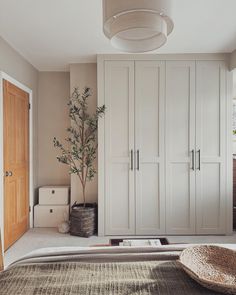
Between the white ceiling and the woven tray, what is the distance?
206 centimetres

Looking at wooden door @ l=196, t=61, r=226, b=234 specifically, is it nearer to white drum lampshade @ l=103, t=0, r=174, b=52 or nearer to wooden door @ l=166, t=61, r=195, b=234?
wooden door @ l=166, t=61, r=195, b=234

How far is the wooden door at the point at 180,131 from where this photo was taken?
11.9 feet

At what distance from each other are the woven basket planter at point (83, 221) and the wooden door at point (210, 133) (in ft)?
4.93

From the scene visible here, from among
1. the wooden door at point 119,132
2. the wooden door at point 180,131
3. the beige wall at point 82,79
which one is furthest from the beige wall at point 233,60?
the beige wall at point 82,79

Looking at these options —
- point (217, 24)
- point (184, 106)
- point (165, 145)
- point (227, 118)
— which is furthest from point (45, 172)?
point (217, 24)

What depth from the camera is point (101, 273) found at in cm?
117

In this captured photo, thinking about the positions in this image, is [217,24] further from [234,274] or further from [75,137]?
[234,274]

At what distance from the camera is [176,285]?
1.07 m

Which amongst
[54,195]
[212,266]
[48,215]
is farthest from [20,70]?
[212,266]

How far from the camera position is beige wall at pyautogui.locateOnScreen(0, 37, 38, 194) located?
121 inches

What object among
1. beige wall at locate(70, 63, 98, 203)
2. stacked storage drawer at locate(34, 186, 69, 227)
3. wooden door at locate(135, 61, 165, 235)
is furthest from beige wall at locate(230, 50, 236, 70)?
stacked storage drawer at locate(34, 186, 69, 227)

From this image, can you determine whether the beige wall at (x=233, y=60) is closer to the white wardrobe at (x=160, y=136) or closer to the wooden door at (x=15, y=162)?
the white wardrobe at (x=160, y=136)

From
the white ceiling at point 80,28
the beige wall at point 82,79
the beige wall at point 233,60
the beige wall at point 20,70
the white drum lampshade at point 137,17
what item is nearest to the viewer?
the white drum lampshade at point 137,17

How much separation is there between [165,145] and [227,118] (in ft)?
3.14
